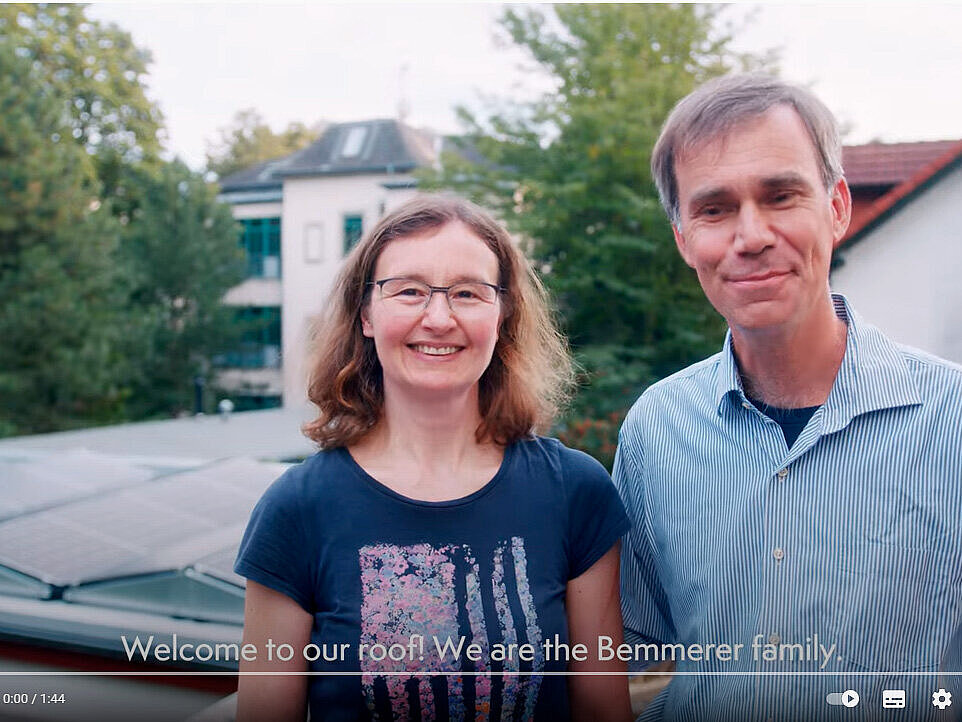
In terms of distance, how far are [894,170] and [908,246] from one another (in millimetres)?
678

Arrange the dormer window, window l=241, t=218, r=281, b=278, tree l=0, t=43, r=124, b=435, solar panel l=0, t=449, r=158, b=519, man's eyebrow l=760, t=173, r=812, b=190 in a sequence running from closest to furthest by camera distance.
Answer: man's eyebrow l=760, t=173, r=812, b=190 → solar panel l=0, t=449, r=158, b=519 → the dormer window → tree l=0, t=43, r=124, b=435 → window l=241, t=218, r=281, b=278

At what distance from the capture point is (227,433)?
392 inches

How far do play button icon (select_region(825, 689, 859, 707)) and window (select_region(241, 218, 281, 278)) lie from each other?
1053 centimetres

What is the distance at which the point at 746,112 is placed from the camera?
3.59 ft

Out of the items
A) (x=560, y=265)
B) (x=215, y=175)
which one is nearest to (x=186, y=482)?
(x=560, y=265)

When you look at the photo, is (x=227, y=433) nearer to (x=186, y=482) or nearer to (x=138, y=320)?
(x=138, y=320)

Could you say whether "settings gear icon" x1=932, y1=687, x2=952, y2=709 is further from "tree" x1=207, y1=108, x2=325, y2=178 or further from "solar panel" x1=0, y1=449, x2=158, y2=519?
"tree" x1=207, y1=108, x2=325, y2=178

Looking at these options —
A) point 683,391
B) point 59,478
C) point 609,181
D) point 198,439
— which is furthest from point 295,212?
point 683,391

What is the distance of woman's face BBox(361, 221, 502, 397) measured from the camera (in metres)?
1.15

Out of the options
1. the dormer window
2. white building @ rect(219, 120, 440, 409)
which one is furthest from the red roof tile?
the dormer window

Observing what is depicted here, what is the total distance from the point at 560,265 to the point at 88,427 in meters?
9.20

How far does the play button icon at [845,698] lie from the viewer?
1.11 meters

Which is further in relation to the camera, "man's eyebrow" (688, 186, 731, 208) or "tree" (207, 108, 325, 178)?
"tree" (207, 108, 325, 178)
